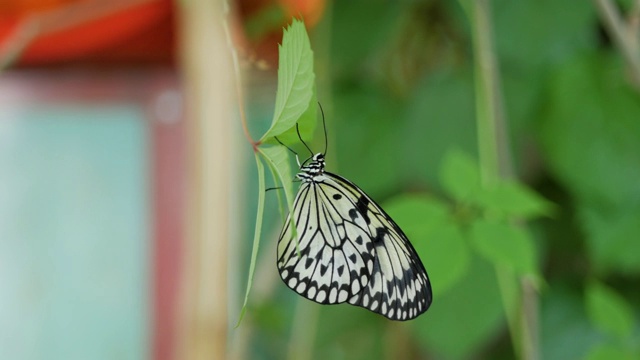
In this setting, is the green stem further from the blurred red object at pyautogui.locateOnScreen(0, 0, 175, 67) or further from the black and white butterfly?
the blurred red object at pyautogui.locateOnScreen(0, 0, 175, 67)

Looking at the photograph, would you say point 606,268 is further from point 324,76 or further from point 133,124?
point 133,124

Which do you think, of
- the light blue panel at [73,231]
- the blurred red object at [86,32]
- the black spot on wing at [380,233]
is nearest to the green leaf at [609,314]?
the black spot on wing at [380,233]

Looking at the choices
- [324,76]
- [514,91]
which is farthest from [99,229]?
[514,91]

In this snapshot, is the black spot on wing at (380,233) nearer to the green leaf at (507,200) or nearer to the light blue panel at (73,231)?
the green leaf at (507,200)

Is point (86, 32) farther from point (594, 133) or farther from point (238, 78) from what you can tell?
point (238, 78)

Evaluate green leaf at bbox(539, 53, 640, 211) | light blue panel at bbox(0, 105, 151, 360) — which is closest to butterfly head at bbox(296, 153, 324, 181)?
green leaf at bbox(539, 53, 640, 211)

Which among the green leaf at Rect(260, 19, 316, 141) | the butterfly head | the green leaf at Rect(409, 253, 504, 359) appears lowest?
the green leaf at Rect(409, 253, 504, 359)
